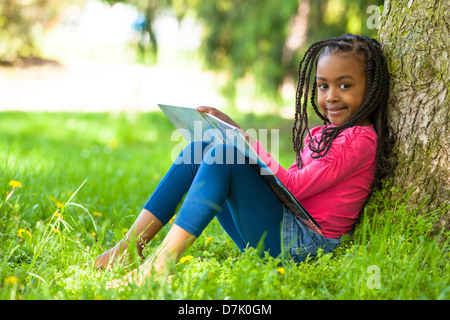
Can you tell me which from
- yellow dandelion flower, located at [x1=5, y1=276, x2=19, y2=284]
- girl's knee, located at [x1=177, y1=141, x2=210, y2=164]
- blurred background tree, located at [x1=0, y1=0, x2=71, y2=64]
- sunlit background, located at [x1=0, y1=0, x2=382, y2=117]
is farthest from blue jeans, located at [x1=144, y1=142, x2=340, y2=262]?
blurred background tree, located at [x1=0, y1=0, x2=71, y2=64]

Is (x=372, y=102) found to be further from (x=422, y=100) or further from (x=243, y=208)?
(x=243, y=208)

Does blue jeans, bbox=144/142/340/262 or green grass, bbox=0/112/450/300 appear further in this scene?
blue jeans, bbox=144/142/340/262

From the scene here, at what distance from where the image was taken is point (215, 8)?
21.3 feet

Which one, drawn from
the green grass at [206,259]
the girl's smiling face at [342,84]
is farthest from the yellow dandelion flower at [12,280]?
the girl's smiling face at [342,84]

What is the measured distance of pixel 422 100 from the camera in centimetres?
187

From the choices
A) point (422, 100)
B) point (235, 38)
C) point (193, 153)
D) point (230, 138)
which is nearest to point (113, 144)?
point (235, 38)

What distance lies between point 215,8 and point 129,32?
4.51ft

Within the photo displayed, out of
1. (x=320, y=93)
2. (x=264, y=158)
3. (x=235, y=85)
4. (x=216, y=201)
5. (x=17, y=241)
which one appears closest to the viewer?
(x=216, y=201)

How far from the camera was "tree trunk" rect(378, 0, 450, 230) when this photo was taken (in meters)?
1.83

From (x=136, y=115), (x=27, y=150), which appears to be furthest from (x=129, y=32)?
(x=27, y=150)

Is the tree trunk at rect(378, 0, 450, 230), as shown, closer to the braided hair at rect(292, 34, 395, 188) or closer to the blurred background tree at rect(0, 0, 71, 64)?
the braided hair at rect(292, 34, 395, 188)

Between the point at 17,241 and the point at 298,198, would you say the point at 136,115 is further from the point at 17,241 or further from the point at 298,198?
the point at 298,198

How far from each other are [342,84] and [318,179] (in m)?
0.41

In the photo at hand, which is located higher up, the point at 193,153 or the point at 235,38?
the point at 235,38
